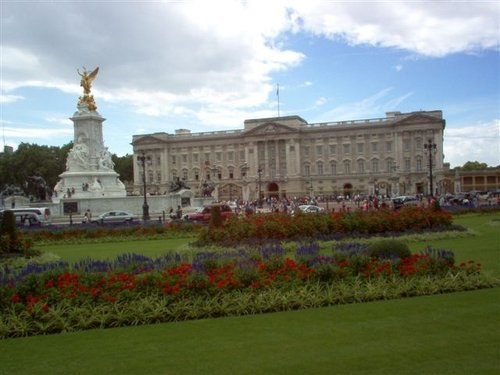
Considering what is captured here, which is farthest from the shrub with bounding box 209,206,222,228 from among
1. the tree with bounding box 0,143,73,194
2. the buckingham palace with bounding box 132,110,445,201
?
the buckingham palace with bounding box 132,110,445,201

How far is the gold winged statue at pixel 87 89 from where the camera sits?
44428 mm

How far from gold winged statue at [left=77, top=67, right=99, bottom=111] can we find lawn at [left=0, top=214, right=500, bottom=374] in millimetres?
39120

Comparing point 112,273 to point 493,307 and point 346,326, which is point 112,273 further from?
point 493,307

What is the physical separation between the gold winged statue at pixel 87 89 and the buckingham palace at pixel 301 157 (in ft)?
159

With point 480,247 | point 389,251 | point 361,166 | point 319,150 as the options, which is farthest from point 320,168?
point 389,251

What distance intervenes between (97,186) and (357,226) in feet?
93.0

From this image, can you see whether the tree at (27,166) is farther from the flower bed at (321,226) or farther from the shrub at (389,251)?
the shrub at (389,251)

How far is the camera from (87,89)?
4478 cm

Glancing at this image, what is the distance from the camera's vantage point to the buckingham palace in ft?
311

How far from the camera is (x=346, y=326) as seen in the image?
736cm

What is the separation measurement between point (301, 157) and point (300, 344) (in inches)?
3852

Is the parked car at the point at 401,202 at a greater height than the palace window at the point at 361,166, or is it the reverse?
the palace window at the point at 361,166

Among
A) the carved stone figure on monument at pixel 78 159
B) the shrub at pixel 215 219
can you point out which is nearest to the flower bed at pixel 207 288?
the shrub at pixel 215 219

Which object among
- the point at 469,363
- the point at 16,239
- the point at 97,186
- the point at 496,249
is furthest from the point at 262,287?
the point at 97,186
